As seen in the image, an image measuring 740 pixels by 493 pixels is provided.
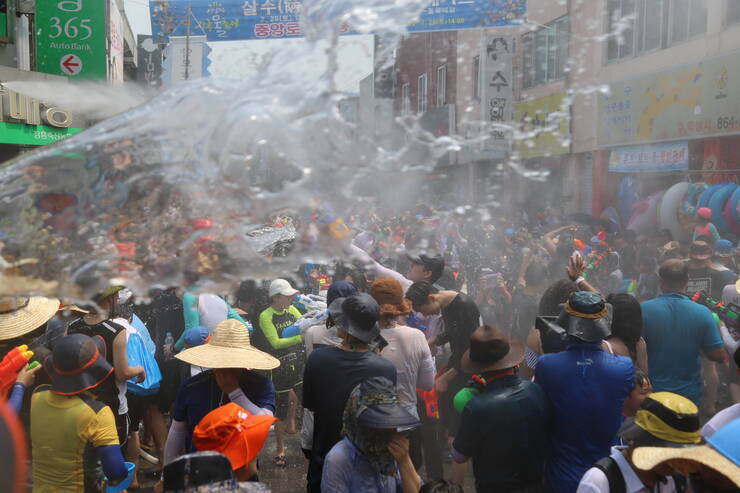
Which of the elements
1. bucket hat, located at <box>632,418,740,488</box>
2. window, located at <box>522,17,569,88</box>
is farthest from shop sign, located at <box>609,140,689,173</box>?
bucket hat, located at <box>632,418,740,488</box>

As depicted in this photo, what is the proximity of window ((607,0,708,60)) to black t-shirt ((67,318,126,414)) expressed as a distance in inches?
248

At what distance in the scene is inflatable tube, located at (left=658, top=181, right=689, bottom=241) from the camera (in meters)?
8.32

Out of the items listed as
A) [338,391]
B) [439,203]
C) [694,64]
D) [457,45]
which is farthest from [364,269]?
[694,64]

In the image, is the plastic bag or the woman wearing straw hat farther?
the plastic bag

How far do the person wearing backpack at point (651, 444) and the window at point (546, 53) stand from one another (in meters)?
2.70

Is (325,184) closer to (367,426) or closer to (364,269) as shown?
(367,426)

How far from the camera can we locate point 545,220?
8.99 m

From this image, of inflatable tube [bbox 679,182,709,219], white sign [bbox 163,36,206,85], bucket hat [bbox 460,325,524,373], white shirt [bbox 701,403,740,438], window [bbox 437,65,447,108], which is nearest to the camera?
white shirt [bbox 701,403,740,438]

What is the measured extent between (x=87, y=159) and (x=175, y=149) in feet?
1.08

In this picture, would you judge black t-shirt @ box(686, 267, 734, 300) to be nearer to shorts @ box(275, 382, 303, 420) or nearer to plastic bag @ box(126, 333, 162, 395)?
shorts @ box(275, 382, 303, 420)

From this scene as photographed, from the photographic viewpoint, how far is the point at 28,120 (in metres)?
10.1

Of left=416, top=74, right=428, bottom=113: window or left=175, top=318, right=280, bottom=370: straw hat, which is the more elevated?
left=416, top=74, right=428, bottom=113: window

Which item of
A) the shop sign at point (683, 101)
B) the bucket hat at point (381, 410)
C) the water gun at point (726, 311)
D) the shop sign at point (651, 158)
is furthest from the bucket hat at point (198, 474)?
the shop sign at point (651, 158)

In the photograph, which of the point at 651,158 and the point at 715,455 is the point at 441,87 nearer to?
the point at 715,455
